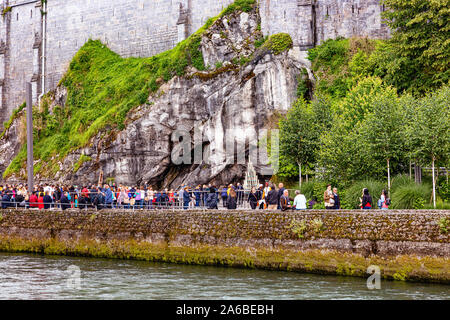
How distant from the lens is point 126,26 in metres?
46.3

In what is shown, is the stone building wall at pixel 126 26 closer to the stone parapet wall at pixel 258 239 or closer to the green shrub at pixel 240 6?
the green shrub at pixel 240 6

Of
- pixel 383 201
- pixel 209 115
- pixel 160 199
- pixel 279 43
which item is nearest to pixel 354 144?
pixel 383 201

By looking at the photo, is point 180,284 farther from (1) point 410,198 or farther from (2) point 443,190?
(2) point 443,190

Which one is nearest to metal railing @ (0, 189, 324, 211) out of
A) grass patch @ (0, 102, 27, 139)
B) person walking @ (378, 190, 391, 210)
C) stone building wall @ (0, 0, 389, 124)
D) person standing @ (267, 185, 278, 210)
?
person standing @ (267, 185, 278, 210)

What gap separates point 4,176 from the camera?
151 feet

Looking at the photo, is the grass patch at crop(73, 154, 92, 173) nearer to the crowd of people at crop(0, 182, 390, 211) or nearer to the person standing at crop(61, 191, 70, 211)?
the crowd of people at crop(0, 182, 390, 211)

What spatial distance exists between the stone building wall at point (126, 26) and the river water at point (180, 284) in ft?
69.6

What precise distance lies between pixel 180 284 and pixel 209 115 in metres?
21.0

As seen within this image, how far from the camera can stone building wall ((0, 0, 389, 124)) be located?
35438 millimetres

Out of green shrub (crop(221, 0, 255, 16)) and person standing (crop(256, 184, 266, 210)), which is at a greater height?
green shrub (crop(221, 0, 255, 16))

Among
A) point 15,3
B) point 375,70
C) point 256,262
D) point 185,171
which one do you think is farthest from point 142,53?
point 256,262

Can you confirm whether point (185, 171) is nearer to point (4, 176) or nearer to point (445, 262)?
point (4, 176)

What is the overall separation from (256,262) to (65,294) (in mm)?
5646

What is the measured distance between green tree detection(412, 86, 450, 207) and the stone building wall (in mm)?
14150
